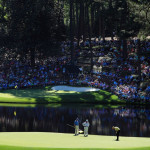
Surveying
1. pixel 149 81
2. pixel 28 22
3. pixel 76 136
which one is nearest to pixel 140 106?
pixel 149 81

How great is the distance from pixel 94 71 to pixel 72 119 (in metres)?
30.5

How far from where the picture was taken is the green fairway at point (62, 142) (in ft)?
108

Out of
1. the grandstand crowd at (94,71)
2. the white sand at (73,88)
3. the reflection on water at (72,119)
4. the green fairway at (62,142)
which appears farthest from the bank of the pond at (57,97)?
the green fairway at (62,142)

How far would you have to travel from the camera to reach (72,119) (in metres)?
49.3

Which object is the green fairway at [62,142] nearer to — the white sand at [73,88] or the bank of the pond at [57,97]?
the bank of the pond at [57,97]

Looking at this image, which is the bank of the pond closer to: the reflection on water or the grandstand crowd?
the grandstand crowd

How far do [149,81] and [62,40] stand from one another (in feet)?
82.3

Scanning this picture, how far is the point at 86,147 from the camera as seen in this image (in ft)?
108

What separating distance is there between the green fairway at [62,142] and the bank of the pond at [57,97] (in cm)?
2534

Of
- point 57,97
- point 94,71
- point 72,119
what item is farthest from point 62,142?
point 94,71

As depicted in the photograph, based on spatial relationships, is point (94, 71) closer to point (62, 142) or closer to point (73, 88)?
point (73, 88)

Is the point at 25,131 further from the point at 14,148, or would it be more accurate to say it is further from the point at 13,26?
the point at 13,26

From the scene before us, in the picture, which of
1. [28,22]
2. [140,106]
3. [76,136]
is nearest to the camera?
[76,136]

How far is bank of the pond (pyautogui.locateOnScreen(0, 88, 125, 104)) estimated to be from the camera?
6569 centimetres
